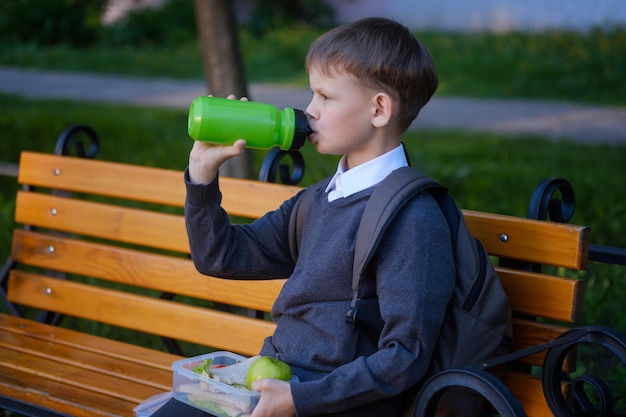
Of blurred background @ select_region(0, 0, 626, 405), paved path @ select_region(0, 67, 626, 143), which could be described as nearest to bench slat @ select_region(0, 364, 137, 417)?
blurred background @ select_region(0, 0, 626, 405)

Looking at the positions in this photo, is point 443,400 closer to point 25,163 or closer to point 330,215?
point 330,215

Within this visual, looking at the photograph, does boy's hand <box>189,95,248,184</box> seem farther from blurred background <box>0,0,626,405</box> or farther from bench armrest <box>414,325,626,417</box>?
blurred background <box>0,0,626,405</box>

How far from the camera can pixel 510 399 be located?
2092 mm

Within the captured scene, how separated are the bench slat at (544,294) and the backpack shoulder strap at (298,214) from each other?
20.9 inches

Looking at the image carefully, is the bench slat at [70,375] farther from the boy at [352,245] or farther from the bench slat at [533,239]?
the bench slat at [533,239]

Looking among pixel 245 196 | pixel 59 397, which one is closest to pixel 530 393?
pixel 245 196

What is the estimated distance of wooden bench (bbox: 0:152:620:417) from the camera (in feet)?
8.43

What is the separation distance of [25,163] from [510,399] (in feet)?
7.88

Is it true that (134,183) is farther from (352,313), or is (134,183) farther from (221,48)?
(221,48)

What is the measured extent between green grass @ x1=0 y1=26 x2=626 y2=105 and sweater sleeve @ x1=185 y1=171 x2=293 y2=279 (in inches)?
370

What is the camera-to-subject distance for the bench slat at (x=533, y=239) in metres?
2.50

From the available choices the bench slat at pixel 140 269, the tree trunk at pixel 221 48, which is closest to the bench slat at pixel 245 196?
the bench slat at pixel 140 269

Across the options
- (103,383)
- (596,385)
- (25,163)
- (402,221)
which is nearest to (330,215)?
(402,221)

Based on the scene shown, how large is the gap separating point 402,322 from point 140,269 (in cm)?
153
